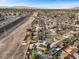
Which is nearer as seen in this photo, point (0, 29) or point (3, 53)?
point (3, 53)

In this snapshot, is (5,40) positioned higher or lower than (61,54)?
lower

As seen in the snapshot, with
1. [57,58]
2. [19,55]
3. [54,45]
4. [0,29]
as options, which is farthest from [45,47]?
[0,29]

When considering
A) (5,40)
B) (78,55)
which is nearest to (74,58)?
(78,55)

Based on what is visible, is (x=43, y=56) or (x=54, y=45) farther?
(x=54, y=45)

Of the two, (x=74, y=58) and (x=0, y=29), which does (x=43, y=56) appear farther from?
(x=0, y=29)

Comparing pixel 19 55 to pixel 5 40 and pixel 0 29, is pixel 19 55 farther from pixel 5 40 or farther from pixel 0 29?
pixel 0 29

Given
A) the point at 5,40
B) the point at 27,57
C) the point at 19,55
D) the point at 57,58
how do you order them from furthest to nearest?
the point at 5,40 → the point at 19,55 → the point at 27,57 → the point at 57,58

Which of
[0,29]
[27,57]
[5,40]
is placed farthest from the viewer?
[0,29]

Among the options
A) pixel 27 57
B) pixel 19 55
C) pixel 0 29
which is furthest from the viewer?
pixel 0 29

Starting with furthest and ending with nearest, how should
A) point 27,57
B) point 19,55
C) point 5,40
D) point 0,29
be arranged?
point 0,29 → point 5,40 → point 19,55 → point 27,57
